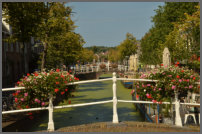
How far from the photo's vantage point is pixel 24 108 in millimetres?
5746

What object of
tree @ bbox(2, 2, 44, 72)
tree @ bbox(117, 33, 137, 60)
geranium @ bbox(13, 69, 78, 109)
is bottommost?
geranium @ bbox(13, 69, 78, 109)

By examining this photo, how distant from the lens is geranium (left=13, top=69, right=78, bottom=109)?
5.52 meters

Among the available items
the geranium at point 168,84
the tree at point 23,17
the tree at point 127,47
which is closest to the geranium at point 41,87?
the geranium at point 168,84

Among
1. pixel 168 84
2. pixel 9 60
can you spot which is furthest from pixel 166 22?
pixel 168 84

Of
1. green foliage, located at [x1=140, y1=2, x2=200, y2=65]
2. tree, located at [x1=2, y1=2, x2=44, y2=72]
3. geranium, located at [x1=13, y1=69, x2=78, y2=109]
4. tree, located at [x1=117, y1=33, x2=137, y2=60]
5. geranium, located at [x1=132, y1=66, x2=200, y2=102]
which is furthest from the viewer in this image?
tree, located at [x1=117, y1=33, x2=137, y2=60]

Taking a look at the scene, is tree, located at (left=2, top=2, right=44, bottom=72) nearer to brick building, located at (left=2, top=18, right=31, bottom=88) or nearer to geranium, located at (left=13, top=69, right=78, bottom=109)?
geranium, located at (left=13, top=69, right=78, bottom=109)

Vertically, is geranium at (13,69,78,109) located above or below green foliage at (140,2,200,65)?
below

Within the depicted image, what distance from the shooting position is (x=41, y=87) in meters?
5.49

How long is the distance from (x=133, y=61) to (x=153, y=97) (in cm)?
2464

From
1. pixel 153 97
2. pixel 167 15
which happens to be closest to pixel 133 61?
pixel 167 15

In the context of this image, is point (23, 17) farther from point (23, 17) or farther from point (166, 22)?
point (166, 22)

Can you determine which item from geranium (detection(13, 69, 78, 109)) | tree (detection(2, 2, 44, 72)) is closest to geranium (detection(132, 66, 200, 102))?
geranium (detection(13, 69, 78, 109))

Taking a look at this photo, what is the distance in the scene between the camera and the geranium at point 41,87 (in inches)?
217

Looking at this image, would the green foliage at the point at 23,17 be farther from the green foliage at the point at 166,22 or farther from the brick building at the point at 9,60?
the green foliage at the point at 166,22
